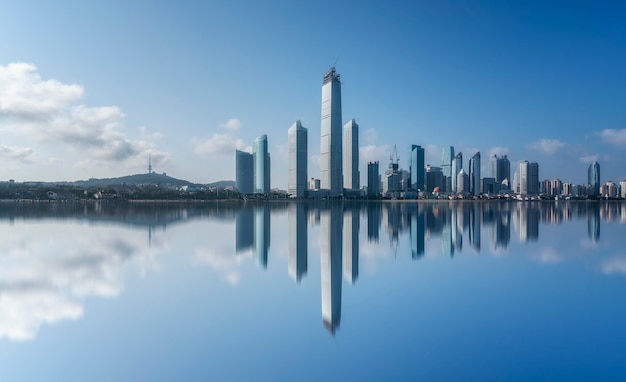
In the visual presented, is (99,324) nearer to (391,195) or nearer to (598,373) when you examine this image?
(598,373)

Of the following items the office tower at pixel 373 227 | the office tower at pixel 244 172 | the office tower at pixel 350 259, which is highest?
the office tower at pixel 244 172

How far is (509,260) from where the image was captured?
12.9 metres

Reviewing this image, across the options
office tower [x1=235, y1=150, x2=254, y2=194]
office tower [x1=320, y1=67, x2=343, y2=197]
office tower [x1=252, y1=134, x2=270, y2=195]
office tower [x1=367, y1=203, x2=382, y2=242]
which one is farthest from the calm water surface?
office tower [x1=235, y1=150, x2=254, y2=194]

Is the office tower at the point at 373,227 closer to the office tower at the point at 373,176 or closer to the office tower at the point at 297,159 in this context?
the office tower at the point at 297,159

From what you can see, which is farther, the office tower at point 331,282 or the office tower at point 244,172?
the office tower at point 244,172

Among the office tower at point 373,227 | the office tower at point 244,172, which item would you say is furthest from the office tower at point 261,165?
the office tower at point 373,227

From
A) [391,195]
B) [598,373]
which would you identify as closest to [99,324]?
[598,373]

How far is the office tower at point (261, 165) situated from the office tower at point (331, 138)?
23.7 metres

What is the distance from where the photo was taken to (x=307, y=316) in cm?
727

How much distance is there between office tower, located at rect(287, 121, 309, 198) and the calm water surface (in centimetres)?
12191

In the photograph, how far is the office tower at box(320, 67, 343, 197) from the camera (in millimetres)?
132500

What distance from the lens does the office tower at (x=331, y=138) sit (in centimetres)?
13250

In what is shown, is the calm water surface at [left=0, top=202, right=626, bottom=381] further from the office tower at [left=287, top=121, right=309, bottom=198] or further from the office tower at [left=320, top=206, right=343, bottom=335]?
the office tower at [left=287, top=121, right=309, bottom=198]

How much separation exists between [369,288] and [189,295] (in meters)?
4.20
